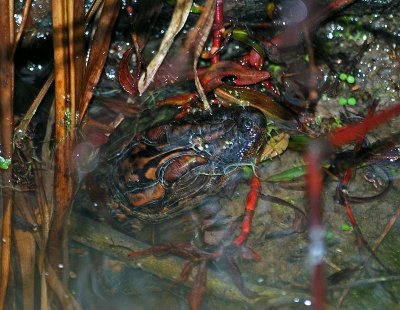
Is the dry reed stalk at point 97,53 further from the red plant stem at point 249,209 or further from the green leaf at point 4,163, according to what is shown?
the red plant stem at point 249,209

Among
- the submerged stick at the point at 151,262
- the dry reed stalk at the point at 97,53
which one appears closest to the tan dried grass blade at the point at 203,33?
the dry reed stalk at the point at 97,53

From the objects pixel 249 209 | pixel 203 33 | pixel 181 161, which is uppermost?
Result: pixel 203 33

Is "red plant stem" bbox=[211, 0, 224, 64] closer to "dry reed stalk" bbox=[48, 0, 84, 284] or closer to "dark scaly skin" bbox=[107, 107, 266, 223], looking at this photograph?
"dark scaly skin" bbox=[107, 107, 266, 223]

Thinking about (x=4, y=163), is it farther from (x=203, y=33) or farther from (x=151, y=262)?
(x=203, y=33)

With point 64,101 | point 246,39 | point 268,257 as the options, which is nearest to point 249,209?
point 268,257

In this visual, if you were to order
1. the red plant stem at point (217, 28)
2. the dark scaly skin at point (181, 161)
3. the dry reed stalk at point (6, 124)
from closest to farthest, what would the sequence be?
1. the dark scaly skin at point (181, 161)
2. the dry reed stalk at point (6, 124)
3. the red plant stem at point (217, 28)

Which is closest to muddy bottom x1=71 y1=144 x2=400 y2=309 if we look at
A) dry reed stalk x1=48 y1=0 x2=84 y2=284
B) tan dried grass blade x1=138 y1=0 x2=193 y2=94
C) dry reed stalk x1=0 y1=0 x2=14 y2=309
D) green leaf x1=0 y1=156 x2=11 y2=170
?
dry reed stalk x1=48 y1=0 x2=84 y2=284
